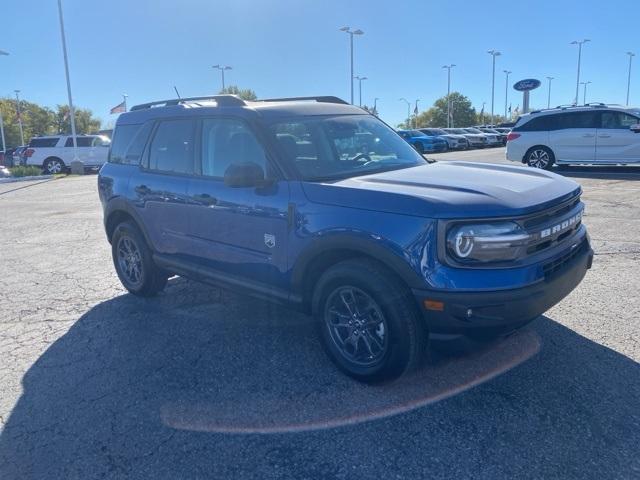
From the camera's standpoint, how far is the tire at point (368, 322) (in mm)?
3271

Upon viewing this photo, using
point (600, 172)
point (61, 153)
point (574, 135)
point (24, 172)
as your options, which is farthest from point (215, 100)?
point (61, 153)

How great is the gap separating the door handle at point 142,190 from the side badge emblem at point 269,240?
176cm

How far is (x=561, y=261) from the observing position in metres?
3.45

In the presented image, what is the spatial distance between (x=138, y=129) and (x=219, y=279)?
6.68 ft

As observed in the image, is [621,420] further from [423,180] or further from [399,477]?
[423,180]

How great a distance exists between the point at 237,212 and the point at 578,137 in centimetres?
1388

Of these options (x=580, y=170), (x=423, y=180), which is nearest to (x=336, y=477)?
(x=423, y=180)

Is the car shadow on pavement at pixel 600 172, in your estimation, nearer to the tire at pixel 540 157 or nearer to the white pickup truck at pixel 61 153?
the tire at pixel 540 157

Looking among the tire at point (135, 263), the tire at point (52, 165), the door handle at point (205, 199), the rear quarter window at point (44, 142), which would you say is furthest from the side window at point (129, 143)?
the rear quarter window at point (44, 142)

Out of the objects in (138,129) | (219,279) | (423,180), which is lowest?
(219,279)

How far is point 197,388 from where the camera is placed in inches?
144

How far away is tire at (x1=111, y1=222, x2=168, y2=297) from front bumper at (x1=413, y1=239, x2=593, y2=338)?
323cm

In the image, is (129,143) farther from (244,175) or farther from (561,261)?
(561,261)

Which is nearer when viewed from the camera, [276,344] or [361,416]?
[361,416]
